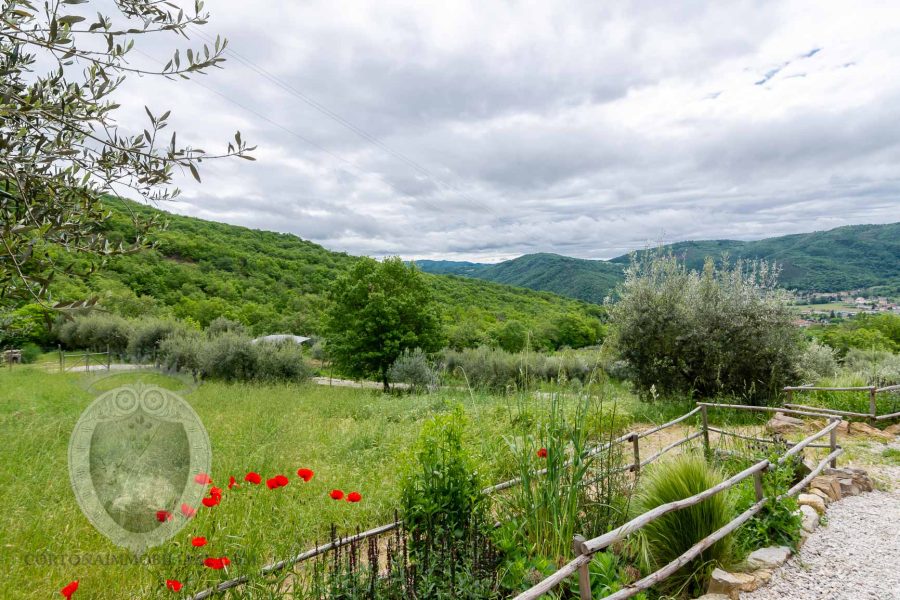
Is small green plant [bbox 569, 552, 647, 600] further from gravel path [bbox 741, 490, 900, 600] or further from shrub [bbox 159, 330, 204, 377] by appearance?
shrub [bbox 159, 330, 204, 377]

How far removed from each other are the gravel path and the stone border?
0.21 ft

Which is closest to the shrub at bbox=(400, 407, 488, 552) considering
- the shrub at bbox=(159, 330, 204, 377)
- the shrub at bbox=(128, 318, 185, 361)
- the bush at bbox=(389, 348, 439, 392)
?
the bush at bbox=(389, 348, 439, 392)

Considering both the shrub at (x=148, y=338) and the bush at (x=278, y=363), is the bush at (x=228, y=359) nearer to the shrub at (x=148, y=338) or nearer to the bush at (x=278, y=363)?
the bush at (x=278, y=363)

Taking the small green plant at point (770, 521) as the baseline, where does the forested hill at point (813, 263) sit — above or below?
above

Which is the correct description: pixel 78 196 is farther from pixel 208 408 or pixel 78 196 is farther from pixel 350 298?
pixel 350 298

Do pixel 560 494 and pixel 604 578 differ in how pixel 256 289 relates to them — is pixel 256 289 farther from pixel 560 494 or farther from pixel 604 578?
pixel 604 578

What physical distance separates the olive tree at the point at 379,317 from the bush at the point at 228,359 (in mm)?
3493

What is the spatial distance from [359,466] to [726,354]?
27.1 feet

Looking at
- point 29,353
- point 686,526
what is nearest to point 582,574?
point 686,526

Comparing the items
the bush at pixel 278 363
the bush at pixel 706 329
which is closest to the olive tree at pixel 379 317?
the bush at pixel 278 363

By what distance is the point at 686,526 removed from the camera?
3600 millimetres

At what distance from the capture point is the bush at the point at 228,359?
17.2 m

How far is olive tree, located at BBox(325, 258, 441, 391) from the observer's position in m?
19.2

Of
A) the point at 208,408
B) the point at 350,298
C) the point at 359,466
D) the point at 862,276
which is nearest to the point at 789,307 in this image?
the point at 359,466
